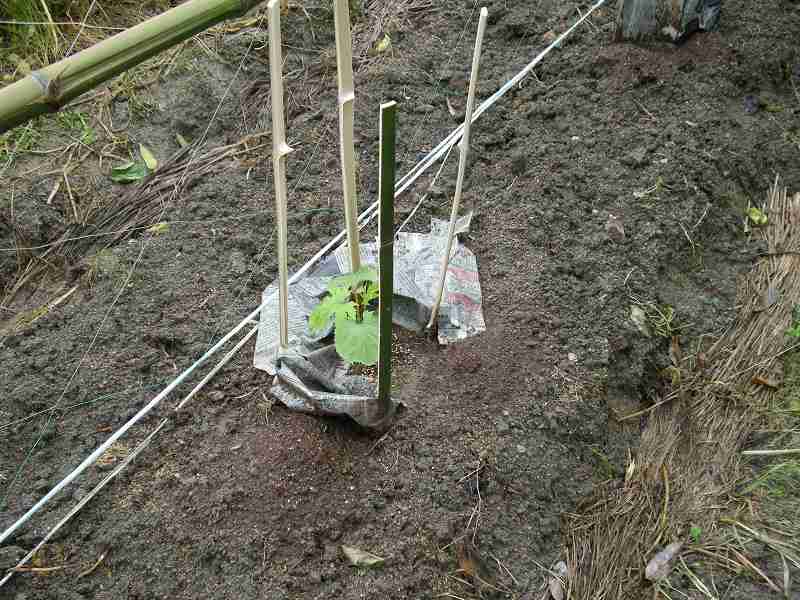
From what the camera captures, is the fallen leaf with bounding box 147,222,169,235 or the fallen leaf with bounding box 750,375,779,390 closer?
the fallen leaf with bounding box 750,375,779,390

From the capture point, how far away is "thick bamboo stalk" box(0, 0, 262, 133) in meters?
0.90

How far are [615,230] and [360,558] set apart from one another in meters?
1.29

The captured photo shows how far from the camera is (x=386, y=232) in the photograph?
3.89 ft

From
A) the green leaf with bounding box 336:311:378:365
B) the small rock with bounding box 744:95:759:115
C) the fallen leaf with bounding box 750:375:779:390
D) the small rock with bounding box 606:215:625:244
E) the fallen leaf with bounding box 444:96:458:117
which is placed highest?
the green leaf with bounding box 336:311:378:365

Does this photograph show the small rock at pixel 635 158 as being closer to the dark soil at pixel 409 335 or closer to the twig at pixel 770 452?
the dark soil at pixel 409 335

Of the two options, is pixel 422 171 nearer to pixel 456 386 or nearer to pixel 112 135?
pixel 456 386

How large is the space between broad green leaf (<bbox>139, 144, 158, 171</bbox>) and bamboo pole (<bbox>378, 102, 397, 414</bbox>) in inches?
59.2

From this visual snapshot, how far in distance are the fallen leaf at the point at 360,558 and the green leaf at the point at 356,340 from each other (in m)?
0.45

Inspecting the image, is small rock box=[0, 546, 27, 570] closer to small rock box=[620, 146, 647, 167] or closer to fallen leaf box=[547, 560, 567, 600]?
fallen leaf box=[547, 560, 567, 600]

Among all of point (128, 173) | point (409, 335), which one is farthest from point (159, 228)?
point (409, 335)

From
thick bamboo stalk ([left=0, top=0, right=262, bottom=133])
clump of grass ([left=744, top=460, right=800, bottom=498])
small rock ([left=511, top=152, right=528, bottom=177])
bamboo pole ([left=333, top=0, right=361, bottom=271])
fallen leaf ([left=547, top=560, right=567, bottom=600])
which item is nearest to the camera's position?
thick bamboo stalk ([left=0, top=0, right=262, bottom=133])

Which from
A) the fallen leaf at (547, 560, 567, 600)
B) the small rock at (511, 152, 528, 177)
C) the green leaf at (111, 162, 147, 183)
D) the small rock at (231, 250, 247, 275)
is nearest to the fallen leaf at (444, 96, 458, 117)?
the small rock at (511, 152, 528, 177)

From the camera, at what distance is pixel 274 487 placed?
1.48 m

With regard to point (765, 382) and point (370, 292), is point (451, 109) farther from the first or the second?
point (765, 382)
